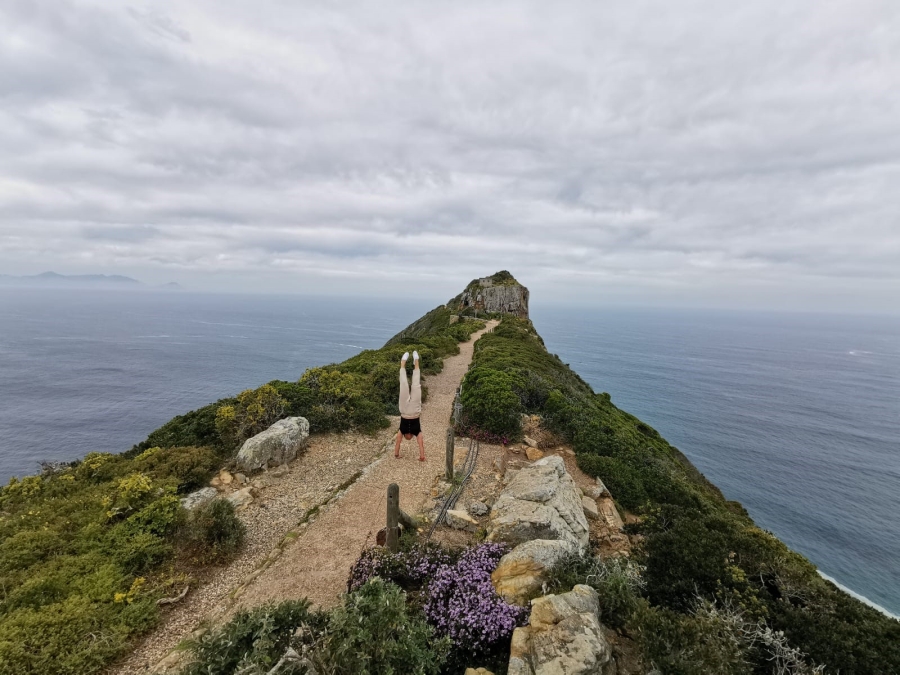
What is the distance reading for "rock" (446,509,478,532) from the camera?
303 inches

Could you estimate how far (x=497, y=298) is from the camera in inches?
2024

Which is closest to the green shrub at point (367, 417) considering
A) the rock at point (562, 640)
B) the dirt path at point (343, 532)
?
the dirt path at point (343, 532)

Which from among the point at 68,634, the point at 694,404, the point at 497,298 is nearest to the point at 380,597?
the point at 68,634

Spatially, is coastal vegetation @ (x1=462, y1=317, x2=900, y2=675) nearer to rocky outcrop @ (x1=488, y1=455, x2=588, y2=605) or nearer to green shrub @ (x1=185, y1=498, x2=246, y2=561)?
rocky outcrop @ (x1=488, y1=455, x2=588, y2=605)

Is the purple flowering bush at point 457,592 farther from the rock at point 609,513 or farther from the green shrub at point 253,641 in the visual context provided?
the rock at point 609,513

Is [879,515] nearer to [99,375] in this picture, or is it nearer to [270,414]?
[270,414]

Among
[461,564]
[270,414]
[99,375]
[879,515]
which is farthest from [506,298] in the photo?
[99,375]

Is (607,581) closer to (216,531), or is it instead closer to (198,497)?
(216,531)

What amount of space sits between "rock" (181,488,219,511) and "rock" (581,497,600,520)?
8244 mm

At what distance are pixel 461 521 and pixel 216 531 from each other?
15.1ft

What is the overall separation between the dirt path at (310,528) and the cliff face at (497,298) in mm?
39619

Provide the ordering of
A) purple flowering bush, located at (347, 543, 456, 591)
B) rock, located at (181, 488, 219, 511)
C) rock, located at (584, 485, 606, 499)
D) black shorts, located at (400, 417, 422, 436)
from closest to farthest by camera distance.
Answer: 1. purple flowering bush, located at (347, 543, 456, 591)
2. rock, located at (181, 488, 219, 511)
3. rock, located at (584, 485, 606, 499)
4. black shorts, located at (400, 417, 422, 436)

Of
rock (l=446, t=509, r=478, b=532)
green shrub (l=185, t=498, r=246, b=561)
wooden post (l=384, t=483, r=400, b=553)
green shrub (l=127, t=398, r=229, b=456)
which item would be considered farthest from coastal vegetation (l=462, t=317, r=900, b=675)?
green shrub (l=127, t=398, r=229, b=456)

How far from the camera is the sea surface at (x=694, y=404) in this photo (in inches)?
1172
